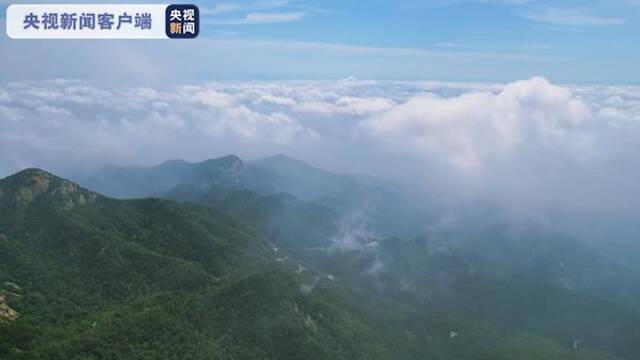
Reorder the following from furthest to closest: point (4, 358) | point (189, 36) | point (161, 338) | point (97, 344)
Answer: point (161, 338), point (97, 344), point (4, 358), point (189, 36)

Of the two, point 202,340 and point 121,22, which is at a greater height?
point 121,22

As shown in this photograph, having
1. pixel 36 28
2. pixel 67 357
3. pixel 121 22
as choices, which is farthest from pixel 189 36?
pixel 67 357

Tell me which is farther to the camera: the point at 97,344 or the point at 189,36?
the point at 97,344

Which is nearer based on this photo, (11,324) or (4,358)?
(4,358)

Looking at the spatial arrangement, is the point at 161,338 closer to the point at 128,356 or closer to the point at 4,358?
the point at 128,356

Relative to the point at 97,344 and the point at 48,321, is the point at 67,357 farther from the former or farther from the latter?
the point at 48,321

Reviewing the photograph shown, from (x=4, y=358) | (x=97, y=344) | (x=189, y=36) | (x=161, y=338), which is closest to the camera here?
(x=189, y=36)

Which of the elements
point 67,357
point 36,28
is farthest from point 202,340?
point 36,28
